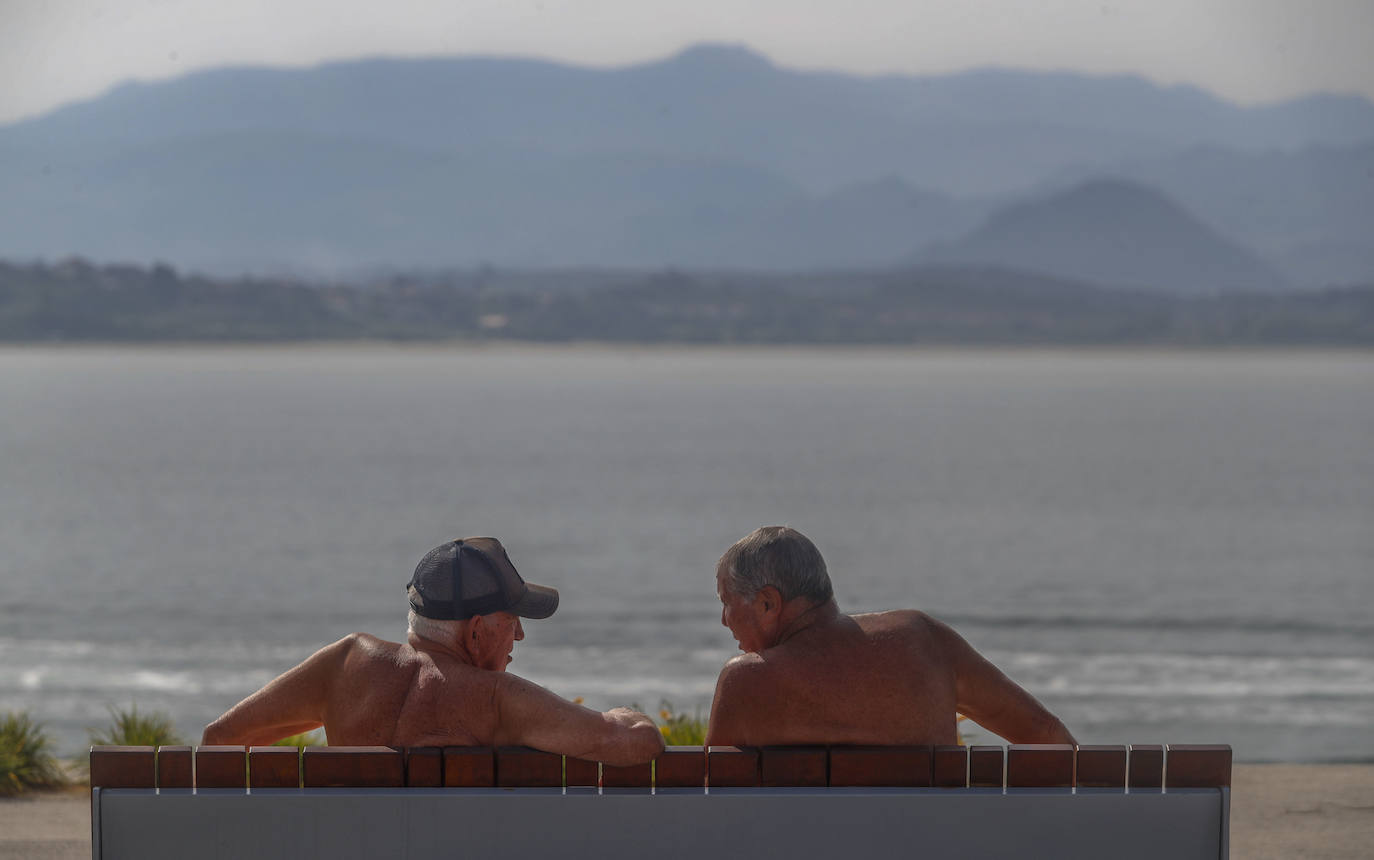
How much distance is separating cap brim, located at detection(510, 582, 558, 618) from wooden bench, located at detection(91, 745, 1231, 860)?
1.11 ft

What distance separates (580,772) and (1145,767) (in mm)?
950

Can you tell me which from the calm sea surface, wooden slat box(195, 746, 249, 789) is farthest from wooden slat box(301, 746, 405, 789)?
the calm sea surface

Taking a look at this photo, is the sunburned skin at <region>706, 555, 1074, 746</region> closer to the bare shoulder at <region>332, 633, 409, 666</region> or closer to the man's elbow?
the man's elbow

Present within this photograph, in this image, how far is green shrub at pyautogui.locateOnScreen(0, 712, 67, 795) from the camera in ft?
21.7

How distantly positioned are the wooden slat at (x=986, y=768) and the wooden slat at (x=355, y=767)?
0.94 metres

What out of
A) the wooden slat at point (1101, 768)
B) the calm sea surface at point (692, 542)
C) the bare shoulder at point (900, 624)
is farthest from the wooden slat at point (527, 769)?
the calm sea surface at point (692, 542)

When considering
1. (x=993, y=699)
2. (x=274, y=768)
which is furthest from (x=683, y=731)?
(x=274, y=768)

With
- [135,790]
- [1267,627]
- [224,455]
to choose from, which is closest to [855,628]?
[135,790]

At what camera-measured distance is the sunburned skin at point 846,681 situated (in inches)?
109

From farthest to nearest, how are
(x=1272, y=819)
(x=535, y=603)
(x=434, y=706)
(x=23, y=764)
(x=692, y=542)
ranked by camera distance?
(x=692, y=542) < (x=23, y=764) < (x=1272, y=819) < (x=535, y=603) < (x=434, y=706)

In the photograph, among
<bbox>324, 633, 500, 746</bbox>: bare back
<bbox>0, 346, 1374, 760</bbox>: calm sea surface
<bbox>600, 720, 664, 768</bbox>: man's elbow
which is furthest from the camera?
<bbox>0, 346, 1374, 760</bbox>: calm sea surface

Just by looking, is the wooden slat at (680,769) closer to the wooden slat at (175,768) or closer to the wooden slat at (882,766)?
→ the wooden slat at (882,766)

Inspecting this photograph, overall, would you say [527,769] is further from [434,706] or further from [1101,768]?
[1101,768]

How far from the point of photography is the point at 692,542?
1889 inches
